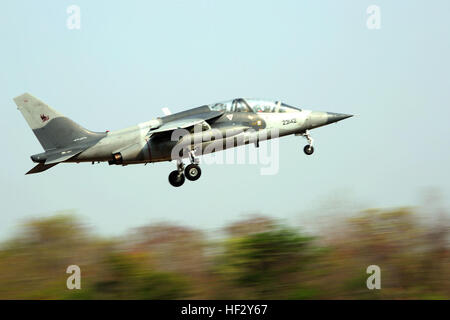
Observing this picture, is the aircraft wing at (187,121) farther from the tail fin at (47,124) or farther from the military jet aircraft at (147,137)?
the tail fin at (47,124)

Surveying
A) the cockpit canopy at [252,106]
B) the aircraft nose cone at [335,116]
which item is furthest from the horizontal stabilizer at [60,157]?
the aircraft nose cone at [335,116]

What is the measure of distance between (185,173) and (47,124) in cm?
555

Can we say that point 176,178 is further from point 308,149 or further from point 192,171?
point 308,149

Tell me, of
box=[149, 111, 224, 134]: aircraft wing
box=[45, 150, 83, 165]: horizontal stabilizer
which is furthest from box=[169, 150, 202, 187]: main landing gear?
box=[45, 150, 83, 165]: horizontal stabilizer

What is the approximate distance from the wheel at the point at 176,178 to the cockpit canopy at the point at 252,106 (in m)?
2.93

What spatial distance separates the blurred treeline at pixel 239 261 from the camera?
1364 inches

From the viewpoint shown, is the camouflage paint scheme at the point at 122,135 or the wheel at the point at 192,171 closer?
the camouflage paint scheme at the point at 122,135

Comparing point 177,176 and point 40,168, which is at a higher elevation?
point 40,168

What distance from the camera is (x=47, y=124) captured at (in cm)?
2667

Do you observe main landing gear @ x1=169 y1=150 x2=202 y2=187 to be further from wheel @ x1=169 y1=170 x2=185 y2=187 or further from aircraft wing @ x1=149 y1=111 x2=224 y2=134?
aircraft wing @ x1=149 y1=111 x2=224 y2=134

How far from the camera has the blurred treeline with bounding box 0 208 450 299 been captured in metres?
34.7

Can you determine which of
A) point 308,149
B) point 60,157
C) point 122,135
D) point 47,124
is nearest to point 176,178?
point 122,135

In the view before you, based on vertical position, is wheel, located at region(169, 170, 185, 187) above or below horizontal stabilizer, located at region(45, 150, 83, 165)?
below

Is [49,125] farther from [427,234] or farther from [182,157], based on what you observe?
[427,234]
